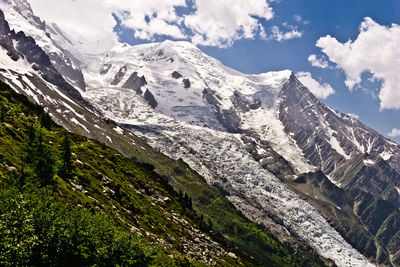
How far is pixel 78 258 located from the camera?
35.4 meters

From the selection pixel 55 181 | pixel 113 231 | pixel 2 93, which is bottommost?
pixel 2 93

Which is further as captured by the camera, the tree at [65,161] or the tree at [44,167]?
the tree at [65,161]

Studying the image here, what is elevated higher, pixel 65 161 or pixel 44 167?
pixel 44 167

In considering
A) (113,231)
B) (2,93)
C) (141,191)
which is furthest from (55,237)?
(2,93)

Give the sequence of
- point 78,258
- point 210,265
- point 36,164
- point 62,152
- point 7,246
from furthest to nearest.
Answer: point 210,265 → point 62,152 → point 36,164 → point 78,258 → point 7,246

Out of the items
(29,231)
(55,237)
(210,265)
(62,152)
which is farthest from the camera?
(210,265)

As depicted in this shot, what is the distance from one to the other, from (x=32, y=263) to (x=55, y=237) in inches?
115

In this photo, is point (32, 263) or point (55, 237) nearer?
point (32, 263)

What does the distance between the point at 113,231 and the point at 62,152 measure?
35.4 m

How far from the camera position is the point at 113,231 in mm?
44531

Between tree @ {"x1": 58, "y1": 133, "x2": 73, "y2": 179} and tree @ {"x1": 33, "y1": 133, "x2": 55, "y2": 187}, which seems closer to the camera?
tree @ {"x1": 33, "y1": 133, "x2": 55, "y2": 187}

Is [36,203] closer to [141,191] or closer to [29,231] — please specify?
[29,231]

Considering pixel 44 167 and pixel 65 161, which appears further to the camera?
pixel 65 161

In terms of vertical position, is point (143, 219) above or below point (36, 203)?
below
